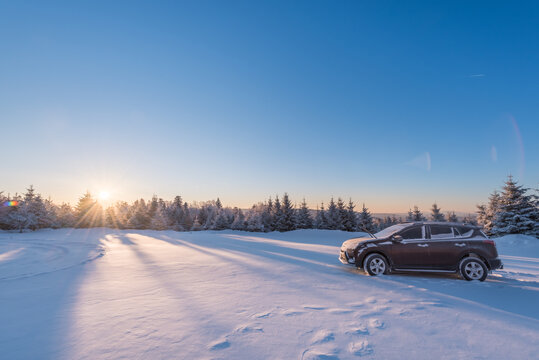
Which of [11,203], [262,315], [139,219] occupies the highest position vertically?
[11,203]

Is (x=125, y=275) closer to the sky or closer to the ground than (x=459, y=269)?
closer to the ground

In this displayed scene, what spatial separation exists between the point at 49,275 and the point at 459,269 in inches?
456

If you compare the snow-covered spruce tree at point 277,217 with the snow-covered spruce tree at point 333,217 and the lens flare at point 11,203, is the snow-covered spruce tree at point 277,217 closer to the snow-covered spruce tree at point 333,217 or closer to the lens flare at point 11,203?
the snow-covered spruce tree at point 333,217

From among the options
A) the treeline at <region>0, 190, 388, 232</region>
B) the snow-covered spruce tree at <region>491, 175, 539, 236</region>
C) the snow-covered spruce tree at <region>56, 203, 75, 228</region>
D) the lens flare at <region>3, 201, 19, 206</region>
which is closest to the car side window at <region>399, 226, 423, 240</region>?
the snow-covered spruce tree at <region>491, 175, 539, 236</region>

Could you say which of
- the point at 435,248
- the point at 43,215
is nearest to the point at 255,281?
the point at 435,248

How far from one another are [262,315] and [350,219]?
137ft

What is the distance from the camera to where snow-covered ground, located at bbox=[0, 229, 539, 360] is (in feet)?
9.96

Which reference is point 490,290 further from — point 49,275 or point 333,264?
point 49,275

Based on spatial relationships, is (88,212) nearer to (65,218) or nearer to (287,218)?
(65,218)

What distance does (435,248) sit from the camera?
274 inches

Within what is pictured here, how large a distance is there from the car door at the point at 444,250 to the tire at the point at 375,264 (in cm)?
122

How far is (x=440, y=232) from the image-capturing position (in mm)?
7160

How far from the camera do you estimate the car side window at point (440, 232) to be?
708cm

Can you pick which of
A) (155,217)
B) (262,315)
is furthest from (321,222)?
(262,315)
